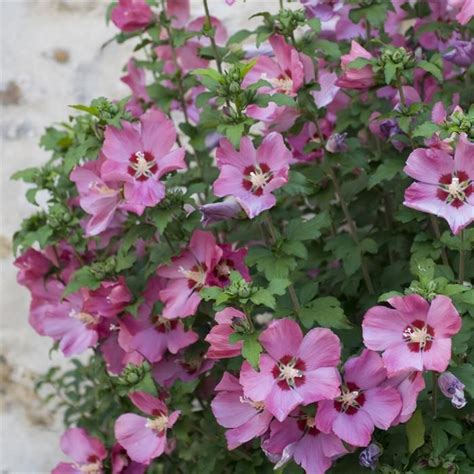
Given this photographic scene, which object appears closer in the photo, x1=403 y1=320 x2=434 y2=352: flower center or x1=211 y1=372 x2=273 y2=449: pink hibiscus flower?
x1=403 y1=320 x2=434 y2=352: flower center

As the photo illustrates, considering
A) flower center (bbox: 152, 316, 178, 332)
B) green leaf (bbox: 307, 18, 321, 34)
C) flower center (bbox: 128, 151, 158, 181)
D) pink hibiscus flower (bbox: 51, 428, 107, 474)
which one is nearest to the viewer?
flower center (bbox: 128, 151, 158, 181)

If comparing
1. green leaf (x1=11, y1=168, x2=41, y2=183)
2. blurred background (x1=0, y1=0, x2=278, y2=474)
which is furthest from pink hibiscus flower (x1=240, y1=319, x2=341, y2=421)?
blurred background (x1=0, y1=0, x2=278, y2=474)

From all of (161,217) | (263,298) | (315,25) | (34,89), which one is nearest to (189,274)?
(161,217)

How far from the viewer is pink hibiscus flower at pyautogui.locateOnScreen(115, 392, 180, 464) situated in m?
1.89

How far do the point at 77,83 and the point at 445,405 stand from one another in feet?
6.22

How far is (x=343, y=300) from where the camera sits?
221cm

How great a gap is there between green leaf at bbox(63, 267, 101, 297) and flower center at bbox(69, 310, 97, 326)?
0.24 ft

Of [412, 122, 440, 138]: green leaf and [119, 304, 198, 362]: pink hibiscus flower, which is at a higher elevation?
[412, 122, 440, 138]: green leaf

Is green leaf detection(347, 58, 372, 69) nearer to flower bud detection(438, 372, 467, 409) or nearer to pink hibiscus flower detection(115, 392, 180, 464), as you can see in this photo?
flower bud detection(438, 372, 467, 409)

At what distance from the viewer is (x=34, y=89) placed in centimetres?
324

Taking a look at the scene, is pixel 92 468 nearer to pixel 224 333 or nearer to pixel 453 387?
pixel 224 333

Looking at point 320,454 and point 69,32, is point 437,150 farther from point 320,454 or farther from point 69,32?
point 69,32

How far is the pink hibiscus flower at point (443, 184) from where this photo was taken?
166 centimetres

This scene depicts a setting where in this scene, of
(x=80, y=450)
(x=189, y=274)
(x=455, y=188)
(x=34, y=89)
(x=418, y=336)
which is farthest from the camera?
(x=34, y=89)
